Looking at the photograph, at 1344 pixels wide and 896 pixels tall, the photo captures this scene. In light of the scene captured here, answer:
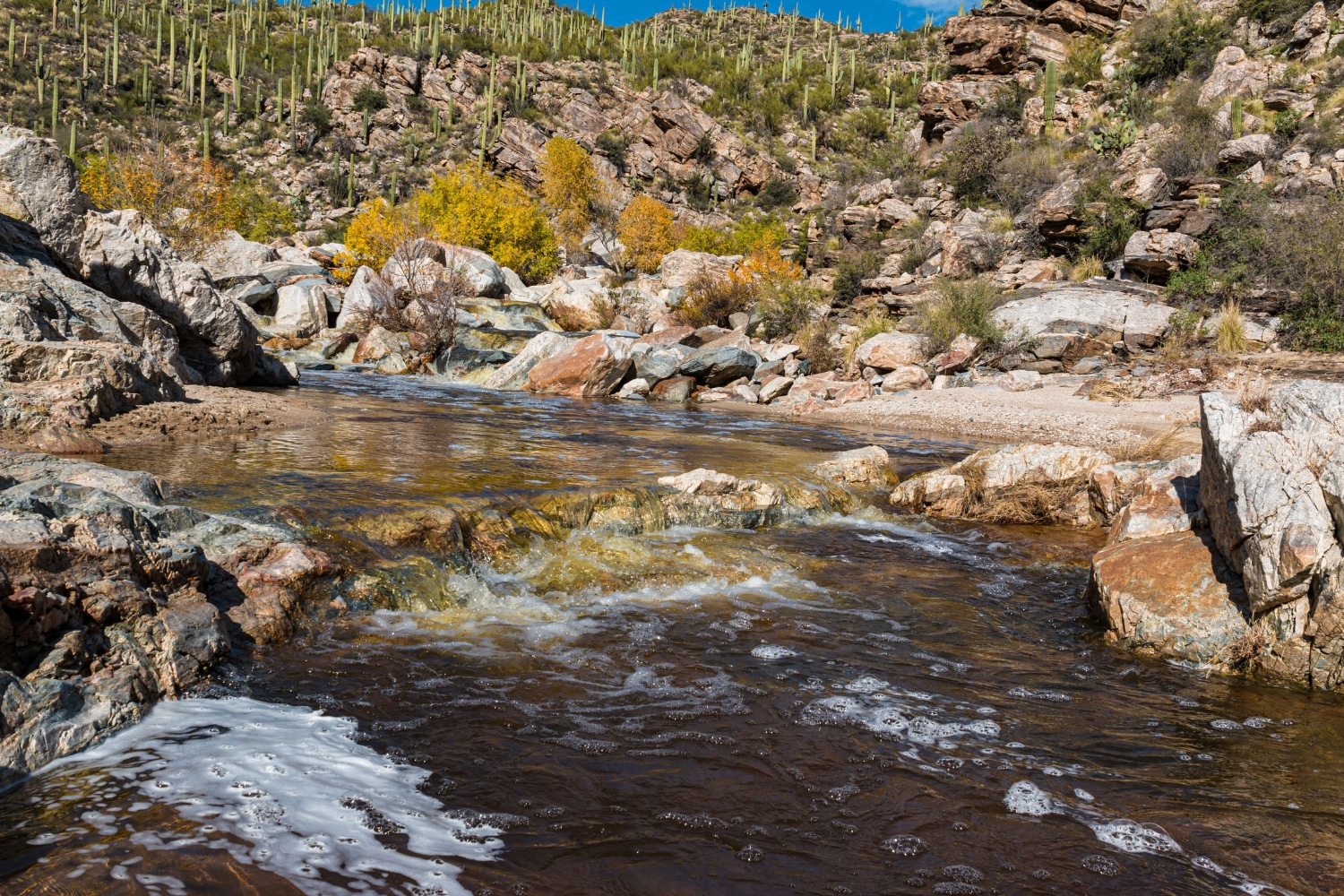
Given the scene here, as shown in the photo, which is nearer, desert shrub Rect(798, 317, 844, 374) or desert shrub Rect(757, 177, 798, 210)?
desert shrub Rect(798, 317, 844, 374)

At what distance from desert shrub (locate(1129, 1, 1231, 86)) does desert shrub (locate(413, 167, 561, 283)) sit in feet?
84.2

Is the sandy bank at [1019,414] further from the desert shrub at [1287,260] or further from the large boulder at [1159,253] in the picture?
the large boulder at [1159,253]

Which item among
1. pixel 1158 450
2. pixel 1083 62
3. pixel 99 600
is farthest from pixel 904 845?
pixel 1083 62

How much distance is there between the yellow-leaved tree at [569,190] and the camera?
4575 cm

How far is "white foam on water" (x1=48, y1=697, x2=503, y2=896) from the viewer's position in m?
2.57

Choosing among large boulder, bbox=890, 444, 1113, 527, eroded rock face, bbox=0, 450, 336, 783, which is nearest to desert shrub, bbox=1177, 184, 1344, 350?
large boulder, bbox=890, 444, 1113, 527

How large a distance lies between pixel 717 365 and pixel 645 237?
76.2 feet

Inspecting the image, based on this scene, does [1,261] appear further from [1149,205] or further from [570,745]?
[1149,205]

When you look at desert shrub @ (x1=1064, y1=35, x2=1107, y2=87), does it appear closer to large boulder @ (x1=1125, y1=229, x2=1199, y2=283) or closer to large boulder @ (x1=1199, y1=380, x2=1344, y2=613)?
large boulder @ (x1=1125, y1=229, x2=1199, y2=283)

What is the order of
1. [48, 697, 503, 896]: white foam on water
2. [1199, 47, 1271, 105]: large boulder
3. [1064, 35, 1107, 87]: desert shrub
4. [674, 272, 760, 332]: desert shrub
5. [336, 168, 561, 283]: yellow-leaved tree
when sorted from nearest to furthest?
1. [48, 697, 503, 896]: white foam on water
2. [1199, 47, 1271, 105]: large boulder
3. [674, 272, 760, 332]: desert shrub
4. [336, 168, 561, 283]: yellow-leaved tree
5. [1064, 35, 1107, 87]: desert shrub

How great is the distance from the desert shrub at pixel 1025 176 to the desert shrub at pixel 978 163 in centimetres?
32

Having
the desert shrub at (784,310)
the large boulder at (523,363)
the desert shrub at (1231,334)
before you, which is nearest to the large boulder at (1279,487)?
the desert shrub at (1231,334)

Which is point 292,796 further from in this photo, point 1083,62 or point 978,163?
point 1083,62

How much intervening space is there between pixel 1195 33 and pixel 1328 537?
36.0m
